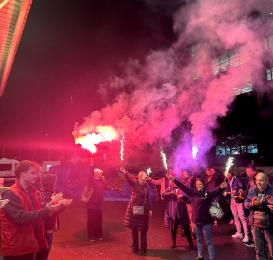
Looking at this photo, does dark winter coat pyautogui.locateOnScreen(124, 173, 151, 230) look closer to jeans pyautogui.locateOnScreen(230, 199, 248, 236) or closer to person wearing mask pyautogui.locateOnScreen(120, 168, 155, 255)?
person wearing mask pyautogui.locateOnScreen(120, 168, 155, 255)

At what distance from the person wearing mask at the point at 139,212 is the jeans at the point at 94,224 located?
140 cm

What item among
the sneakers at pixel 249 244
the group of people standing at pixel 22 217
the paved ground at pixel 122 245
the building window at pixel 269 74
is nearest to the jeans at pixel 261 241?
the paved ground at pixel 122 245

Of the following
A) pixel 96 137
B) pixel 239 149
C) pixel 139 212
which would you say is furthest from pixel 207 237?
pixel 239 149

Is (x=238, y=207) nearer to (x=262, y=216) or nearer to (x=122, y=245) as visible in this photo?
(x=262, y=216)

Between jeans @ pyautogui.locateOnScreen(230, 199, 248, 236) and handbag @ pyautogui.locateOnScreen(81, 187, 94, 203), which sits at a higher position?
handbag @ pyautogui.locateOnScreen(81, 187, 94, 203)

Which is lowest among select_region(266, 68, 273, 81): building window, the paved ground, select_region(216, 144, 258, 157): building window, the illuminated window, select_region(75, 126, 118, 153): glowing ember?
the paved ground

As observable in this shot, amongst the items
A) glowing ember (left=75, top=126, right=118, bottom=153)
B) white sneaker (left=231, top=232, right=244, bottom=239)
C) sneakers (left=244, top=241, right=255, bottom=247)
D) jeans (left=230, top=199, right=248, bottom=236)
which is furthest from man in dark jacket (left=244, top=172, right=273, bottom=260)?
glowing ember (left=75, top=126, right=118, bottom=153)

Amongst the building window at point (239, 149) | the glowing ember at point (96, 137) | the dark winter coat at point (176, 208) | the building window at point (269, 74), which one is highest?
the building window at point (269, 74)

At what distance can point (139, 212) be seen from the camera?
22.4 ft

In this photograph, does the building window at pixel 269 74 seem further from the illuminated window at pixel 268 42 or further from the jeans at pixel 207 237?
the jeans at pixel 207 237

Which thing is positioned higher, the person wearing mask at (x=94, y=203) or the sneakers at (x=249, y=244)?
the person wearing mask at (x=94, y=203)

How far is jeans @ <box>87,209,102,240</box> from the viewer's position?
26.0 feet

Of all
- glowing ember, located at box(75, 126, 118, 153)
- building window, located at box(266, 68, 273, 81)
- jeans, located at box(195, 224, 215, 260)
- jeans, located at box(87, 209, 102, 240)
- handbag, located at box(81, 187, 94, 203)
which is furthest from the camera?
building window, located at box(266, 68, 273, 81)

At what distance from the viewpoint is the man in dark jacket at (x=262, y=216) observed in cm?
482
